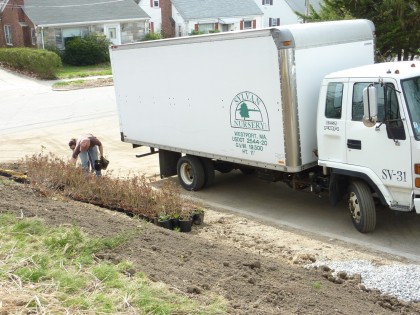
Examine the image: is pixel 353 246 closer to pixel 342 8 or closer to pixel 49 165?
pixel 49 165

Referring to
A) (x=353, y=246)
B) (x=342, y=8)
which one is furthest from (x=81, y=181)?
A: (x=342, y=8)

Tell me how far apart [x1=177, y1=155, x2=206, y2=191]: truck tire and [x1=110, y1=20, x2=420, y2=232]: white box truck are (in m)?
0.02

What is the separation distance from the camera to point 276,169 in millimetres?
10141

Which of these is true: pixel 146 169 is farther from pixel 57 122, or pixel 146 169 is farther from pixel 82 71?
pixel 82 71

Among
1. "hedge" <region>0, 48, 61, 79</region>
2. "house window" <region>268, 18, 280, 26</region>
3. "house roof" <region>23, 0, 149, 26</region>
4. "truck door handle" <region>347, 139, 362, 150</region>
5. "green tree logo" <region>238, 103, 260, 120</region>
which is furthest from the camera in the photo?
"house window" <region>268, 18, 280, 26</region>

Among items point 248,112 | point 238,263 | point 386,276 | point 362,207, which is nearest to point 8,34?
point 248,112

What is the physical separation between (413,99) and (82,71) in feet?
111

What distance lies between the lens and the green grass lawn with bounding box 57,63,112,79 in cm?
3756

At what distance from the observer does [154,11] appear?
176 feet

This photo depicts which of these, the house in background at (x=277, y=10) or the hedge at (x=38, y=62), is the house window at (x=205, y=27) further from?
the hedge at (x=38, y=62)

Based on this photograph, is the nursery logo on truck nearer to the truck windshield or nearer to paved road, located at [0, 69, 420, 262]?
paved road, located at [0, 69, 420, 262]

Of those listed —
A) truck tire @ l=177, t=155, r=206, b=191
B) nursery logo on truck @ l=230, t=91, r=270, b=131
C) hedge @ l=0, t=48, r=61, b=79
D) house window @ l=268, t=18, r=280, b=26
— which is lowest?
truck tire @ l=177, t=155, r=206, b=191

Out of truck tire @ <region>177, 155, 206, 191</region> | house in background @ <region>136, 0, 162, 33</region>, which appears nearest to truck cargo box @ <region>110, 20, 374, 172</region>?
truck tire @ <region>177, 155, 206, 191</region>

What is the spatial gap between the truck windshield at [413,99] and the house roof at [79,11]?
128 ft
